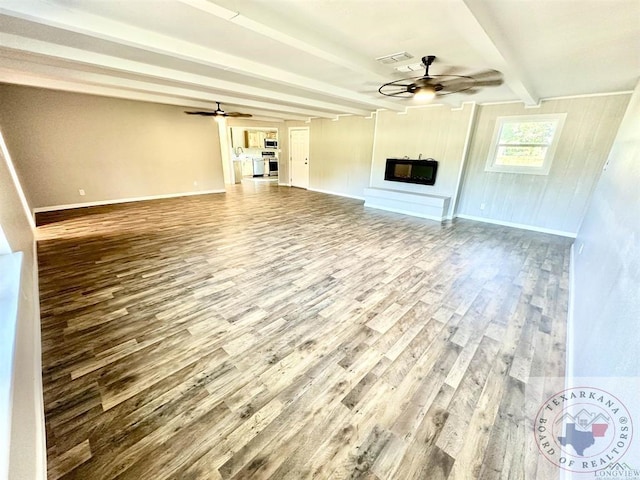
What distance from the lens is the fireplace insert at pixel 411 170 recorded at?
6.17m

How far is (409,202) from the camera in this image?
20.4 feet

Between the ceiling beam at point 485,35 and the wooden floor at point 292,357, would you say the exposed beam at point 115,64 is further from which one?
the ceiling beam at point 485,35

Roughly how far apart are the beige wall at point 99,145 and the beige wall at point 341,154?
3.49 m

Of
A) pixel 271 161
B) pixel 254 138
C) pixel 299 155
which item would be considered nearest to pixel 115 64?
pixel 299 155

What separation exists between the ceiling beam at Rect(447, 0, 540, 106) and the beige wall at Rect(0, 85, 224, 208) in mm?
7577

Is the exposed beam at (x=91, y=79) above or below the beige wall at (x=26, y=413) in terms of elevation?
above

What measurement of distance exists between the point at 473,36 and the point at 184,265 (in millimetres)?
4027

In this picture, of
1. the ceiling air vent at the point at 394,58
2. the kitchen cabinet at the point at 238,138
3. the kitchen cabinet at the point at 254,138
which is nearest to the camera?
the ceiling air vent at the point at 394,58

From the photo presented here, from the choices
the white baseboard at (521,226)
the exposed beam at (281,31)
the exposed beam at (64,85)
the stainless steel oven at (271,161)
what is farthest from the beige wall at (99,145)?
the white baseboard at (521,226)

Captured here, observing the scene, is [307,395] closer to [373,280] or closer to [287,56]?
[373,280]

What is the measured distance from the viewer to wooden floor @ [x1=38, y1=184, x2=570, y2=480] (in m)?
1.30

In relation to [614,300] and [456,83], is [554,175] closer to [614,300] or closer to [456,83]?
[456,83]

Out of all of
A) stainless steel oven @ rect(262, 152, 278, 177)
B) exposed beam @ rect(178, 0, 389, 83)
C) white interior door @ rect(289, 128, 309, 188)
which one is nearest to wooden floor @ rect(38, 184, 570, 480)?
exposed beam @ rect(178, 0, 389, 83)

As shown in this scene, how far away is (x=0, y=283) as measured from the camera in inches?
68.9
